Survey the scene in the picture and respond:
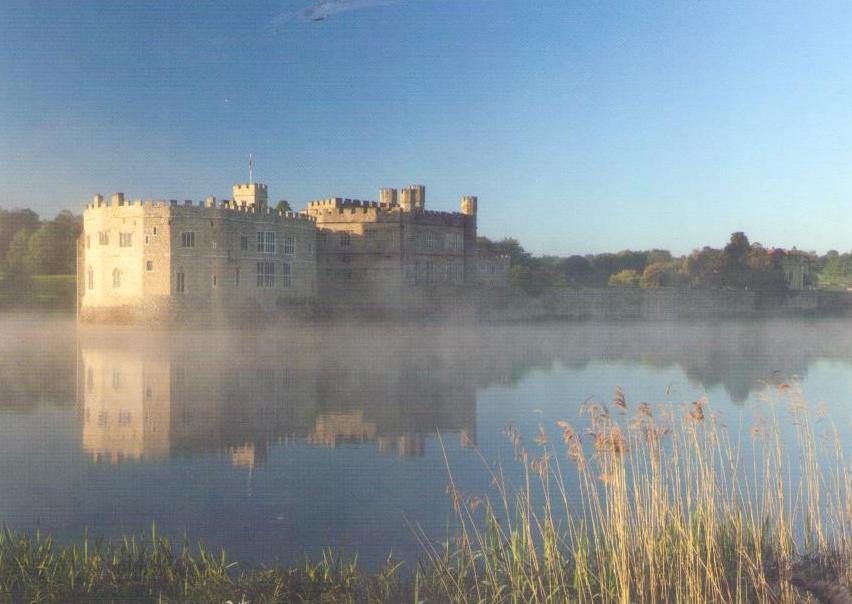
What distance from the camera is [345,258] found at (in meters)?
31.8

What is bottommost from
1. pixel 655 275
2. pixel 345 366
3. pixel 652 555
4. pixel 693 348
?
pixel 693 348

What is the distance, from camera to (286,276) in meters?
28.2

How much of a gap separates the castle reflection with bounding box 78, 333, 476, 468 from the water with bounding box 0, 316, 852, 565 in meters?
0.05

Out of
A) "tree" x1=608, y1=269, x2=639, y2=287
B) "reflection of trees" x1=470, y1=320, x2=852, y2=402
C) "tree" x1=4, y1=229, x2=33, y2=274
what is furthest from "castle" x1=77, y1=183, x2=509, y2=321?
"tree" x1=608, y1=269, x2=639, y2=287

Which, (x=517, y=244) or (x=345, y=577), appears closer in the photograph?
(x=345, y=577)

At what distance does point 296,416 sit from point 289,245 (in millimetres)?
17463

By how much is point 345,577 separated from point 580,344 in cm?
2055

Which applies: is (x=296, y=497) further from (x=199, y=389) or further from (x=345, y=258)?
(x=345, y=258)

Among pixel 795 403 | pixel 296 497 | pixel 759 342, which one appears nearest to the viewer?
pixel 795 403

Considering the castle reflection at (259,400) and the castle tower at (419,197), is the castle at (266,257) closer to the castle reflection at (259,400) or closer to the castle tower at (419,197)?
the castle tower at (419,197)

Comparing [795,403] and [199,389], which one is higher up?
[795,403]

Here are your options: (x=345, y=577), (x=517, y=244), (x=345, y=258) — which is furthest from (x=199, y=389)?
(x=517, y=244)

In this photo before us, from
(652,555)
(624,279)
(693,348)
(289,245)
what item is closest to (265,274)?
(289,245)

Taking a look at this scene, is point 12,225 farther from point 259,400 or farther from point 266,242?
point 259,400
